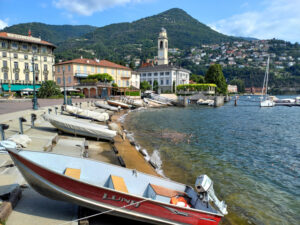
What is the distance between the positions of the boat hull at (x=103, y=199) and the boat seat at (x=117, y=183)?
58 cm

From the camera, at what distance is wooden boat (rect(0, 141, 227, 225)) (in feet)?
17.4

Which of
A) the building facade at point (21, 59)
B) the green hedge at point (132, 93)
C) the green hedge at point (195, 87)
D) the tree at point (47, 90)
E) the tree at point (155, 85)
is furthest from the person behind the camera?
the tree at point (155, 85)

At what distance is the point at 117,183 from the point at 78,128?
32.0 feet

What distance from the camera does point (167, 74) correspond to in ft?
291

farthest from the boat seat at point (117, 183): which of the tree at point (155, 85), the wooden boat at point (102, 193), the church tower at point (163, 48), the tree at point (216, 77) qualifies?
the church tower at point (163, 48)

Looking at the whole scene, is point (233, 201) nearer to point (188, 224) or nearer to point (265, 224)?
point (265, 224)

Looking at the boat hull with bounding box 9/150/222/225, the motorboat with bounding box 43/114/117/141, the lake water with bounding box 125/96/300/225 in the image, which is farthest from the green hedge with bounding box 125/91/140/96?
the boat hull with bounding box 9/150/222/225

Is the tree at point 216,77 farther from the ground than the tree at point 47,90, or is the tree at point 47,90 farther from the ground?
the tree at point 216,77

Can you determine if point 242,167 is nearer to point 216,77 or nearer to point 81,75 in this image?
point 81,75

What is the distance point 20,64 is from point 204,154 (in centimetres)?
6475

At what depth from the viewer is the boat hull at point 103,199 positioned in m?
5.30

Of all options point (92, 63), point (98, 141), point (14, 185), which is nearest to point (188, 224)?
point (14, 185)

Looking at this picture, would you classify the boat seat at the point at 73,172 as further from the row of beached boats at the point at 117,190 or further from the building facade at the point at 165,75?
the building facade at the point at 165,75

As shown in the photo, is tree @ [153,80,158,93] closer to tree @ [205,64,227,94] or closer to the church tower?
the church tower
